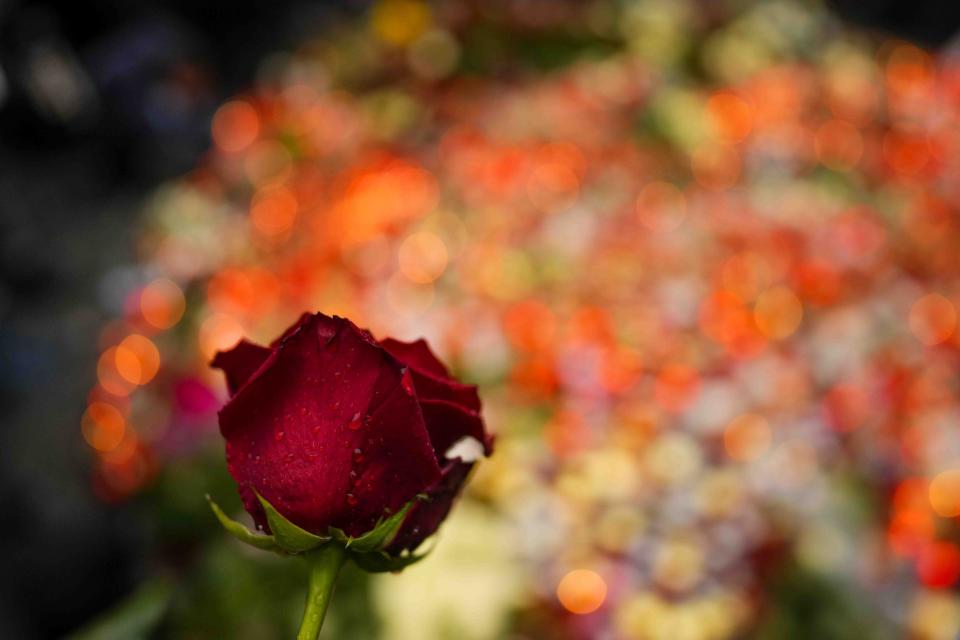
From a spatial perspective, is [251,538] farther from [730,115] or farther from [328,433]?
[730,115]

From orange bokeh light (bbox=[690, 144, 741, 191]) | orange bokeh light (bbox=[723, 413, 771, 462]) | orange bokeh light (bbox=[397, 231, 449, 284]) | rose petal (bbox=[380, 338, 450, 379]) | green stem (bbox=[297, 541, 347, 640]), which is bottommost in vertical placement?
orange bokeh light (bbox=[690, 144, 741, 191])

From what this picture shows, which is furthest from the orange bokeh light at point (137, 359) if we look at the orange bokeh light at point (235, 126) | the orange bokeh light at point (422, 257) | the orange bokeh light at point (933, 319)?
the orange bokeh light at point (933, 319)

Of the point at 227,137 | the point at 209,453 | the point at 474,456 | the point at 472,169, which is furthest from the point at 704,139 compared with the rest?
the point at 474,456

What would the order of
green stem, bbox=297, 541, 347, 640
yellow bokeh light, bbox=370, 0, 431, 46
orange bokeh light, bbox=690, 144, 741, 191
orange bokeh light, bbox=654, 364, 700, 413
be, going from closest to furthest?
1. green stem, bbox=297, 541, 347, 640
2. orange bokeh light, bbox=654, 364, 700, 413
3. orange bokeh light, bbox=690, 144, 741, 191
4. yellow bokeh light, bbox=370, 0, 431, 46

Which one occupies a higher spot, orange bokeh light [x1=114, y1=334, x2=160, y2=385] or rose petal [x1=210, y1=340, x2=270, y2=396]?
rose petal [x1=210, y1=340, x2=270, y2=396]

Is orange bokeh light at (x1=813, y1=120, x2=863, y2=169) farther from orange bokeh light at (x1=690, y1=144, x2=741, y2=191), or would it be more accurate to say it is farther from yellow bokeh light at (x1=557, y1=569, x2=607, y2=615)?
yellow bokeh light at (x1=557, y1=569, x2=607, y2=615)

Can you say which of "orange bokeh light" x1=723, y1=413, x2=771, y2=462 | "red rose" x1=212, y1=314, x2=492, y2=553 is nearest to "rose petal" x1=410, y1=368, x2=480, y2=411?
"red rose" x1=212, y1=314, x2=492, y2=553
